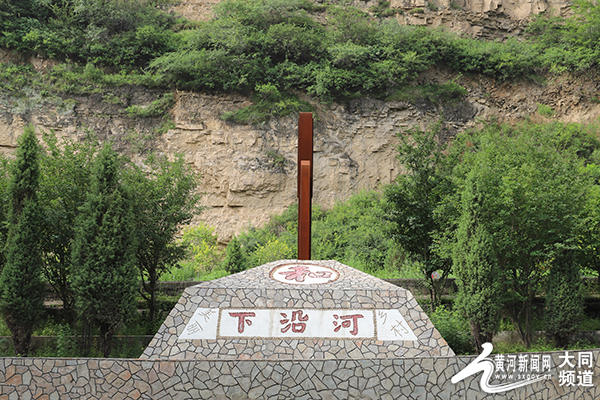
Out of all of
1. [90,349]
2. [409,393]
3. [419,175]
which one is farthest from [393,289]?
[90,349]

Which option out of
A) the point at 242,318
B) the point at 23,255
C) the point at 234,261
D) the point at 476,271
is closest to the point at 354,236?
the point at 234,261

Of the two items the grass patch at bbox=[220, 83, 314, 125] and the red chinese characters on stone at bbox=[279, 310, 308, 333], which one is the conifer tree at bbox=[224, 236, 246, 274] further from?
the grass patch at bbox=[220, 83, 314, 125]

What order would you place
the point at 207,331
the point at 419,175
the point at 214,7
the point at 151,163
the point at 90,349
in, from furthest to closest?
the point at 214,7
the point at 151,163
the point at 419,175
the point at 90,349
the point at 207,331

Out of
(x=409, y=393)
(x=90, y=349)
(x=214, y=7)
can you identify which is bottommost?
(x=90, y=349)

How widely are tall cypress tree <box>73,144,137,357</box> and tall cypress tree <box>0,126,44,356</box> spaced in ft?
2.74

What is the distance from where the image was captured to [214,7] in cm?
2247

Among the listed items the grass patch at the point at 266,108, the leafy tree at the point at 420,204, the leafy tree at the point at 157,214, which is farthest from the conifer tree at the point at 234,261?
the grass patch at the point at 266,108

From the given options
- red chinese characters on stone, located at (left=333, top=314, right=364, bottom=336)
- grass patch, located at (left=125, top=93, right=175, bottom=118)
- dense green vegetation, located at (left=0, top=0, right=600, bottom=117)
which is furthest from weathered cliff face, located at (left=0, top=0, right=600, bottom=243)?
red chinese characters on stone, located at (left=333, top=314, right=364, bottom=336)

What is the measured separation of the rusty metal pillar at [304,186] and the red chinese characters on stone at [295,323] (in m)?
2.46

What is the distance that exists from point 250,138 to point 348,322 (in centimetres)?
1448

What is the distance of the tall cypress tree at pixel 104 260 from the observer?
8.41 meters

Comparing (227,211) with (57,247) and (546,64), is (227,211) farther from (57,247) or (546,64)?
(546,64)

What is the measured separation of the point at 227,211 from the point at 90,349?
11.4 m

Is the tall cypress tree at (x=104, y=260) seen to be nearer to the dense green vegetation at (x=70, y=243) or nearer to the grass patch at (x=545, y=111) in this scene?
the dense green vegetation at (x=70, y=243)
